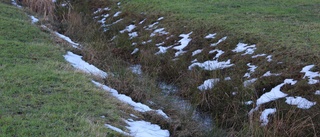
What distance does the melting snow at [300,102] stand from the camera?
22.0 feet

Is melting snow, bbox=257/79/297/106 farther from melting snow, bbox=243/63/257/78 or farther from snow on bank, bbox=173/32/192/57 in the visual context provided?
snow on bank, bbox=173/32/192/57

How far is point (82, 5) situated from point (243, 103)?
37.3ft

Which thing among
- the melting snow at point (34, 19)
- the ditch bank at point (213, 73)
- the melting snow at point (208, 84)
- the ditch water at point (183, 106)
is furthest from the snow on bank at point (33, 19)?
the melting snow at point (208, 84)

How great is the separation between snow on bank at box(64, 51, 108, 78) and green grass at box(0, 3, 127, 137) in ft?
0.77

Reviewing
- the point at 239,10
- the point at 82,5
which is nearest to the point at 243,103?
the point at 239,10

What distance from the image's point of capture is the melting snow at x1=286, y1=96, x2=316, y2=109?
669 cm

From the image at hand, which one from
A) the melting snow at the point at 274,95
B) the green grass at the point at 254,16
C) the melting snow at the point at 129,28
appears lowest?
the melting snow at the point at 129,28

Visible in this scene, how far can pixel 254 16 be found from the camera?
1192cm

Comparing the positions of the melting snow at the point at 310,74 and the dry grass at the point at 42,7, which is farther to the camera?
the dry grass at the point at 42,7

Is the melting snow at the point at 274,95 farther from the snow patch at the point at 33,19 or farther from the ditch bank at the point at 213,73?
the snow patch at the point at 33,19

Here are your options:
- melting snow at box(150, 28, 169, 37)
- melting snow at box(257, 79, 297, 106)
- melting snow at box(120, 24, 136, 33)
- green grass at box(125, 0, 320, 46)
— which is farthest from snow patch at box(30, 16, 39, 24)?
melting snow at box(257, 79, 297, 106)

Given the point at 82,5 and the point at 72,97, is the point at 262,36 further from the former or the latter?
the point at 82,5

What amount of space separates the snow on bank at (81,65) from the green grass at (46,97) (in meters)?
Result: 0.23

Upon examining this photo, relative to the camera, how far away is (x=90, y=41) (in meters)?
12.3
